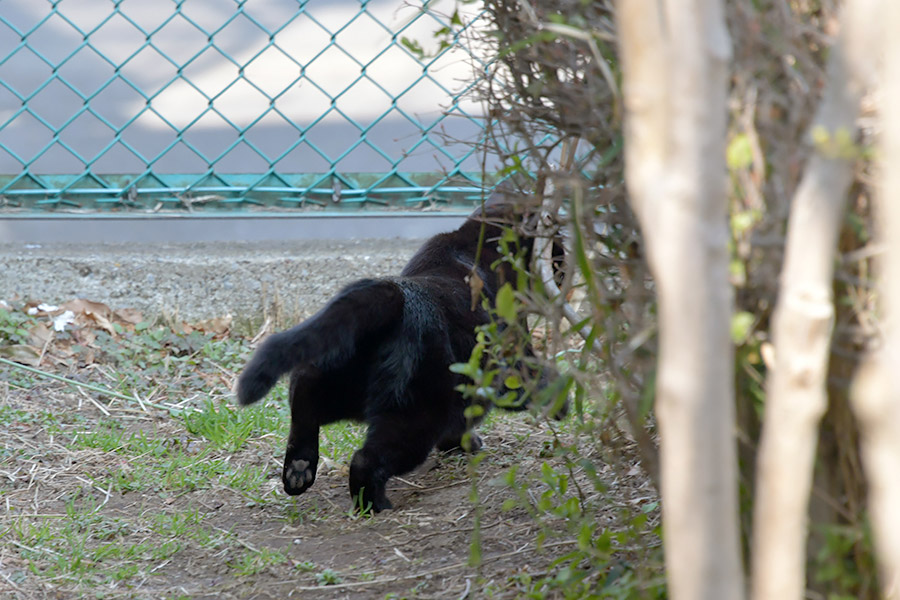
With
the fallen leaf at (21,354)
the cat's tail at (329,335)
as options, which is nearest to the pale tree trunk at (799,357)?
the cat's tail at (329,335)

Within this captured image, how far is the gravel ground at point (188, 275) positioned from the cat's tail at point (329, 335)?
1765 millimetres

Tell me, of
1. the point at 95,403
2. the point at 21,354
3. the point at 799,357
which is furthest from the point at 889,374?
the point at 21,354

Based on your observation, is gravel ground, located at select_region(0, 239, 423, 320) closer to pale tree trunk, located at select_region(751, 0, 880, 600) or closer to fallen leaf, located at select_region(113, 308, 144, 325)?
fallen leaf, located at select_region(113, 308, 144, 325)

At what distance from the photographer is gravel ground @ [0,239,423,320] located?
13.1 feet

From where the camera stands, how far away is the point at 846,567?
1156 millimetres

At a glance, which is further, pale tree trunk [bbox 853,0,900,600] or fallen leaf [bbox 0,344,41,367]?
fallen leaf [bbox 0,344,41,367]

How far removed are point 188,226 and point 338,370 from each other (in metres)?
2.22

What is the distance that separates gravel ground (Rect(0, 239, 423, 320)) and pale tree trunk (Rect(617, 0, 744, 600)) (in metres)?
3.34

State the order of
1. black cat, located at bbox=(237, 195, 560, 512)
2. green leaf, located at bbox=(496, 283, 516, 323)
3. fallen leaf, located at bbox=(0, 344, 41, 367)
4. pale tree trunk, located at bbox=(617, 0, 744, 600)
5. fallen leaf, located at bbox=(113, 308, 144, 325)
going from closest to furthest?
pale tree trunk, located at bbox=(617, 0, 744, 600) → green leaf, located at bbox=(496, 283, 516, 323) → black cat, located at bbox=(237, 195, 560, 512) → fallen leaf, located at bbox=(0, 344, 41, 367) → fallen leaf, located at bbox=(113, 308, 144, 325)

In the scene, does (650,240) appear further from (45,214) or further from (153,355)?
(45,214)

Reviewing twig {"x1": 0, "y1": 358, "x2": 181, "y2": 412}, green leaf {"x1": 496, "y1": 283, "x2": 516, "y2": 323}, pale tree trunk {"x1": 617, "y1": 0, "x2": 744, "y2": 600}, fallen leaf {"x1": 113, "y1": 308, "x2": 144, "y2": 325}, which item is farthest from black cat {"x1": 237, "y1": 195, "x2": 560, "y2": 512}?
fallen leaf {"x1": 113, "y1": 308, "x2": 144, "y2": 325}

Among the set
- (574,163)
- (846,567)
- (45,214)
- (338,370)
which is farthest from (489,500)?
(45,214)

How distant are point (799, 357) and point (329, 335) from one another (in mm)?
1432

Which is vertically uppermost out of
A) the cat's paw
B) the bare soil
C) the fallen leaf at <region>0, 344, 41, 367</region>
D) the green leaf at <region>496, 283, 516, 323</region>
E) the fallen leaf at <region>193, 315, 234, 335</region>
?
the green leaf at <region>496, 283, 516, 323</region>
